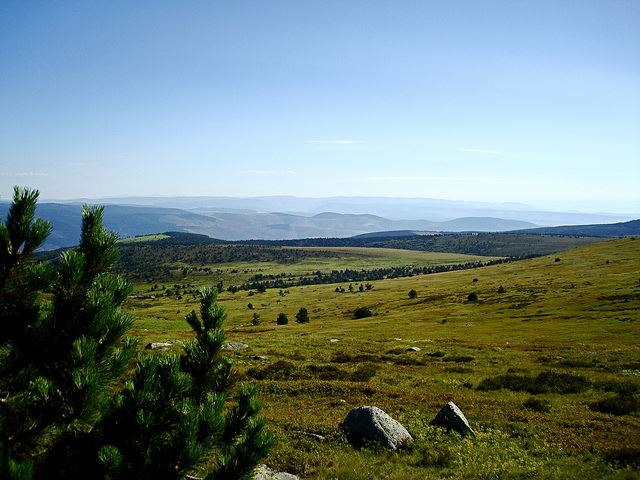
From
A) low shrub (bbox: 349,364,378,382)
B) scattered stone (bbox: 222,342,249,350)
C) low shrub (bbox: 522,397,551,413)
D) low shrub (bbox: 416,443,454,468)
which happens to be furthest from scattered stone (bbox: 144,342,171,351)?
low shrub (bbox: 522,397,551,413)

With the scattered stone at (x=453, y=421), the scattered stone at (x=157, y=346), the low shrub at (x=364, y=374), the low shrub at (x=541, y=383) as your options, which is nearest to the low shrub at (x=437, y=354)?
the low shrub at (x=364, y=374)

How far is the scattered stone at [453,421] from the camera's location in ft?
60.4

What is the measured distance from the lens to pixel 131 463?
596 centimetres

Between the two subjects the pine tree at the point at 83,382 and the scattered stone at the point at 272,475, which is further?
the scattered stone at the point at 272,475

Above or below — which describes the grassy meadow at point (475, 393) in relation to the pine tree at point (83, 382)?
below

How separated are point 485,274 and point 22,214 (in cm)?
A: 17459

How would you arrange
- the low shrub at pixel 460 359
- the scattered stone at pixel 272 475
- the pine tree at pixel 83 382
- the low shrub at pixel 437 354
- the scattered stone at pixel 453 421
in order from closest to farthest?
1. the pine tree at pixel 83 382
2. the scattered stone at pixel 272 475
3. the scattered stone at pixel 453 421
4. the low shrub at pixel 460 359
5. the low shrub at pixel 437 354

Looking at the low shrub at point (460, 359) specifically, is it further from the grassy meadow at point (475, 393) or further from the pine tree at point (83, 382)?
the pine tree at point (83, 382)

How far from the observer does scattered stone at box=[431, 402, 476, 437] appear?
1842 cm

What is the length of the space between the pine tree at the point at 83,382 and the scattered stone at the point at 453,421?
14695 mm

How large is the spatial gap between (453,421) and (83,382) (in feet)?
56.8

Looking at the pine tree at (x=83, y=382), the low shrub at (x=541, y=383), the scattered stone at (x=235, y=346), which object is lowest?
the scattered stone at (x=235, y=346)

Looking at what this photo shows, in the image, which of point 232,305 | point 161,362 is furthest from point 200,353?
point 232,305

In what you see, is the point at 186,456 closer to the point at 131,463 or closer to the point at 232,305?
the point at 131,463
